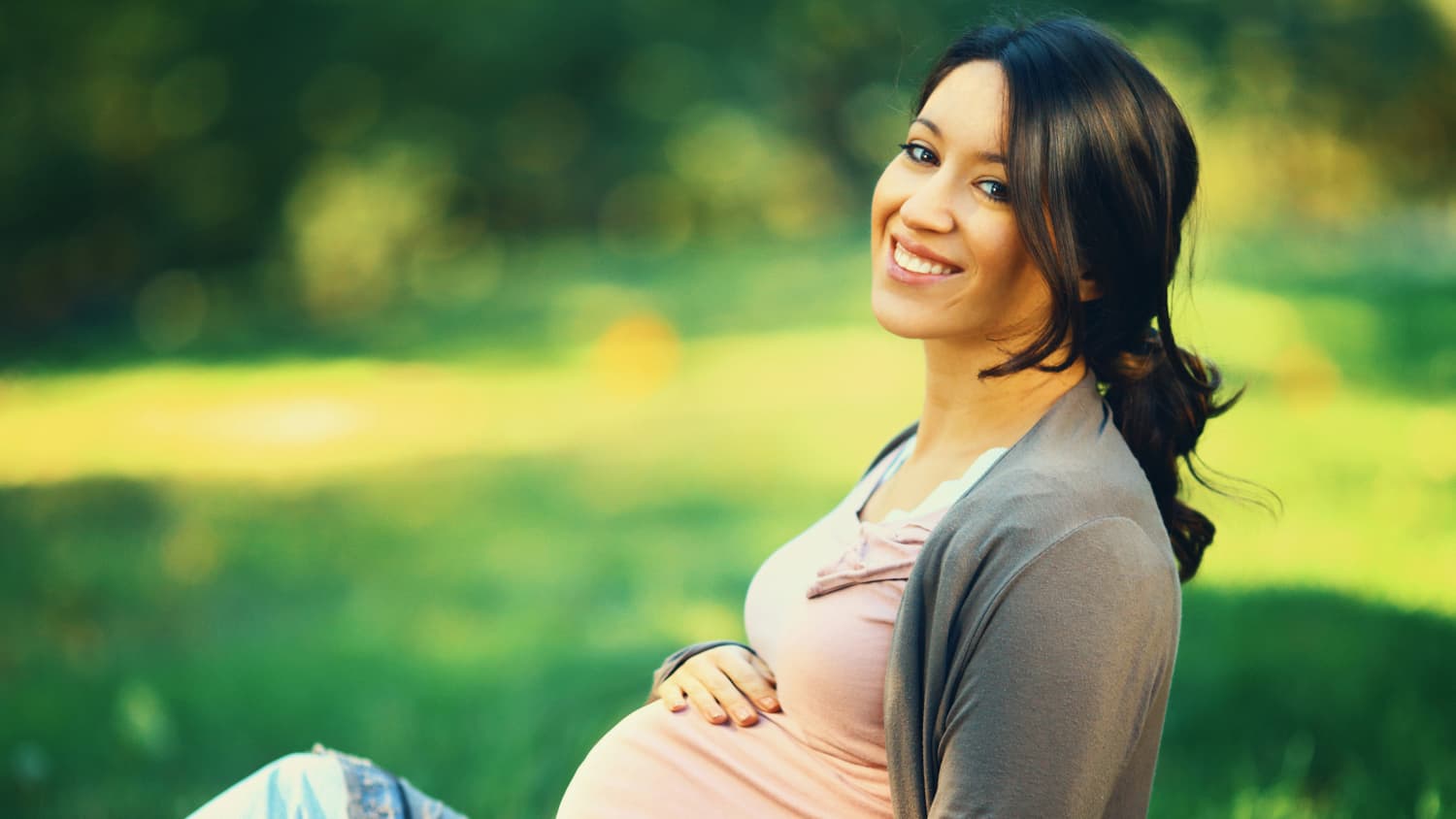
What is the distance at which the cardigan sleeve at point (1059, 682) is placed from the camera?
157cm

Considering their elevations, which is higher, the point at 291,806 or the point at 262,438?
the point at 291,806

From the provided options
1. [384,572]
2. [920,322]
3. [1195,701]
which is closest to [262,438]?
[384,572]

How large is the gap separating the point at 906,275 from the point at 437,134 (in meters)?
11.6

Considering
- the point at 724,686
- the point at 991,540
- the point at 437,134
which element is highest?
the point at 991,540

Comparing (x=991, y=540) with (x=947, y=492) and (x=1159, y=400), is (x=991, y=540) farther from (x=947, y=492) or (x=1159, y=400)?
(x=1159, y=400)

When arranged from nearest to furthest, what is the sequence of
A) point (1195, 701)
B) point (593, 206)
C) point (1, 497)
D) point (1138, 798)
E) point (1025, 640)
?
point (1025, 640)
point (1138, 798)
point (1195, 701)
point (1, 497)
point (593, 206)

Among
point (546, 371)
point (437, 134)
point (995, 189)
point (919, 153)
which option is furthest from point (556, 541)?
point (437, 134)

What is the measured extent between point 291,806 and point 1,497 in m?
4.70

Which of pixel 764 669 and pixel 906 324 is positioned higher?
pixel 906 324

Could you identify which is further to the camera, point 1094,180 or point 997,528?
point 1094,180

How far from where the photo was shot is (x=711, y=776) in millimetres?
1942

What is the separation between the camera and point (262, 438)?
7.20 metres

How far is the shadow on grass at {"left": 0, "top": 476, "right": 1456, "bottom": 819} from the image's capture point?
329 cm

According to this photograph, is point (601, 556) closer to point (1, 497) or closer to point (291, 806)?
point (1, 497)
